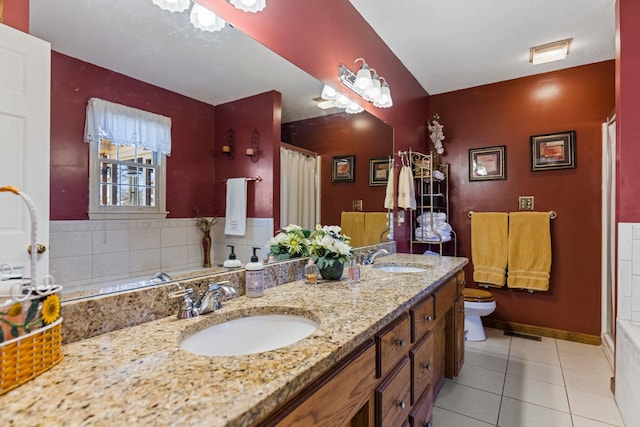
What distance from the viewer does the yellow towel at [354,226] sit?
83.5 inches

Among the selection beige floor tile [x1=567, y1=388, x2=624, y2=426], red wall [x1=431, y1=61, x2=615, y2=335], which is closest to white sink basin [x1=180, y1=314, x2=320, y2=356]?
beige floor tile [x1=567, y1=388, x2=624, y2=426]

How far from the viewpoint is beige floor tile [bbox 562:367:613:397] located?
6.64 ft

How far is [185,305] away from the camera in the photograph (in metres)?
0.96

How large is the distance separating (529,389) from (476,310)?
736 millimetres

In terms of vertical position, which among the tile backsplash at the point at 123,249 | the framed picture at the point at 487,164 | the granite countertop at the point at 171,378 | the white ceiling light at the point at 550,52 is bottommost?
the granite countertop at the point at 171,378

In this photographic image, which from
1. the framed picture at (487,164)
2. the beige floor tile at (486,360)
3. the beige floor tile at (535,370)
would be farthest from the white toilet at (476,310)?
the framed picture at (487,164)

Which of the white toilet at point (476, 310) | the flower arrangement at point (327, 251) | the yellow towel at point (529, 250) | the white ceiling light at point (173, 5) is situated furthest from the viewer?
the yellow towel at point (529, 250)

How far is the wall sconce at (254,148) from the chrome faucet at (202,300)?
0.57 metres

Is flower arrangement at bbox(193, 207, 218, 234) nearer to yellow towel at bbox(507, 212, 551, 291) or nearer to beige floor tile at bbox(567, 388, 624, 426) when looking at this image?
beige floor tile at bbox(567, 388, 624, 426)

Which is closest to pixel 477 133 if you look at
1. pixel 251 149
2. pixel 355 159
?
pixel 355 159

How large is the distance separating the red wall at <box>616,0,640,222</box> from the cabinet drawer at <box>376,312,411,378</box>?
1.71 metres

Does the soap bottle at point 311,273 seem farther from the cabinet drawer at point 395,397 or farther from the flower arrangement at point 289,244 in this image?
the cabinet drawer at point 395,397

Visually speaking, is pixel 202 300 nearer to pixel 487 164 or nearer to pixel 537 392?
pixel 537 392

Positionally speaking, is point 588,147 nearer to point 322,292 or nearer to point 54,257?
point 322,292
